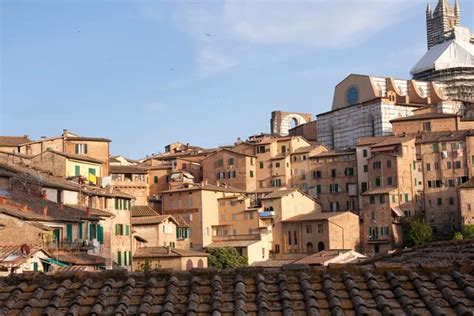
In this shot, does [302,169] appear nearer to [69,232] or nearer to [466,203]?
[466,203]

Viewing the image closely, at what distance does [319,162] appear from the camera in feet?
308

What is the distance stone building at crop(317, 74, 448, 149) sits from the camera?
336 feet

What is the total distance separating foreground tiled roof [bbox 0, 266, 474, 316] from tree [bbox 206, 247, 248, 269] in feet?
207

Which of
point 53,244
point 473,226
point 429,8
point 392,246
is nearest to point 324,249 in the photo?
point 392,246

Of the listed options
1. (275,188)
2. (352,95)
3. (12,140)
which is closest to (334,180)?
(275,188)

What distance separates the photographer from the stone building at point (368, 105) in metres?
102

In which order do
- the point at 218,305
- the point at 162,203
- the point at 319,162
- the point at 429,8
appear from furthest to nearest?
the point at 429,8 < the point at 319,162 < the point at 162,203 < the point at 218,305

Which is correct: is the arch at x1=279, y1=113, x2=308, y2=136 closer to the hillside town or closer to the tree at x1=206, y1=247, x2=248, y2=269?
the hillside town

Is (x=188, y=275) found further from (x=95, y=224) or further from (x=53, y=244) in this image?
(x=95, y=224)

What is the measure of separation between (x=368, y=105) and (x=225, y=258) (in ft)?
127

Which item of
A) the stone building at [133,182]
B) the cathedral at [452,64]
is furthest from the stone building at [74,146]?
the cathedral at [452,64]

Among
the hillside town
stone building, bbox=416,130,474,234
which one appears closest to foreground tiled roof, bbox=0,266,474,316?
the hillside town

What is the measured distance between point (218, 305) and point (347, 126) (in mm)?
100414

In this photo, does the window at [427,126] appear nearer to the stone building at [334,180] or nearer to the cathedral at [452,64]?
the stone building at [334,180]
